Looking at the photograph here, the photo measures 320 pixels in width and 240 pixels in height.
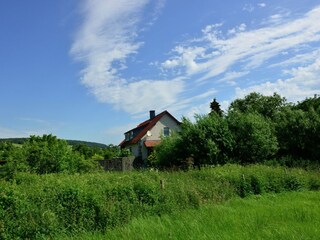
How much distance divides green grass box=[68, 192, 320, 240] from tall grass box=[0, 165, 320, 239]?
59 centimetres

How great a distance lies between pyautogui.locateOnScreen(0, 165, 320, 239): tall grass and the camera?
9.70 meters

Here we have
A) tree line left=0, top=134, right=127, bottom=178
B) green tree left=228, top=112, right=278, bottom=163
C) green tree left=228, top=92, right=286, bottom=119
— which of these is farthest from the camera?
green tree left=228, top=92, right=286, bottom=119

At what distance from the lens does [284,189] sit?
18688 millimetres

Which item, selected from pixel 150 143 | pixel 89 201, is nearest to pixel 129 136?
pixel 150 143

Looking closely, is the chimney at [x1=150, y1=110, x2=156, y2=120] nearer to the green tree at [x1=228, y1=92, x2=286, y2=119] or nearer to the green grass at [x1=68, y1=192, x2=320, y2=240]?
the green tree at [x1=228, y1=92, x2=286, y2=119]

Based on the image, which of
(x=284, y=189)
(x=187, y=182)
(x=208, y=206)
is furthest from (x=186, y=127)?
(x=208, y=206)

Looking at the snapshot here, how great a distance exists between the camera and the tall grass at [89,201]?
382 inches

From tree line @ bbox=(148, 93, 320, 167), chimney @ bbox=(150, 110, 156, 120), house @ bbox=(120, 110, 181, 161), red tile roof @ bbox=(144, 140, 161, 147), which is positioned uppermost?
chimney @ bbox=(150, 110, 156, 120)

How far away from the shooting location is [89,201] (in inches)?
428

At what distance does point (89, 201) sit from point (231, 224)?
4044mm

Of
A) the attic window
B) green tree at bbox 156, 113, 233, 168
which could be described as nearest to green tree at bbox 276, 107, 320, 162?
green tree at bbox 156, 113, 233, 168

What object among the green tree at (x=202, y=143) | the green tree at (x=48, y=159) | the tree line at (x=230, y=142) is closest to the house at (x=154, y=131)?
the tree line at (x=230, y=142)

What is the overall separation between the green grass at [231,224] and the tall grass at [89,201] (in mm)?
586

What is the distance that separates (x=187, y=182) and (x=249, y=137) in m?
11.7
